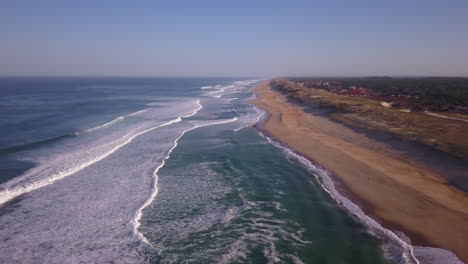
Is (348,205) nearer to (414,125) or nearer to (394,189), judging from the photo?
(394,189)

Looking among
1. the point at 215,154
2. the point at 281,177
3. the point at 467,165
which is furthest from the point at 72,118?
the point at 467,165

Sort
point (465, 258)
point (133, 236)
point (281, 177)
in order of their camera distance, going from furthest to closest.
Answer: point (281, 177), point (133, 236), point (465, 258)

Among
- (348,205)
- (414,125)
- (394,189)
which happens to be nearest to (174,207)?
(348,205)

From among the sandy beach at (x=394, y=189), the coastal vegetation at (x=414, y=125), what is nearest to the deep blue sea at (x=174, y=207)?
the sandy beach at (x=394, y=189)

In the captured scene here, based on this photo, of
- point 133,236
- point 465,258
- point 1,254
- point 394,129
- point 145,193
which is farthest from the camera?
point 394,129

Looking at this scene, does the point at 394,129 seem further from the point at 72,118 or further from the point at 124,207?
the point at 72,118

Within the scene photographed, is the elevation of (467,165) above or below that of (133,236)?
above
